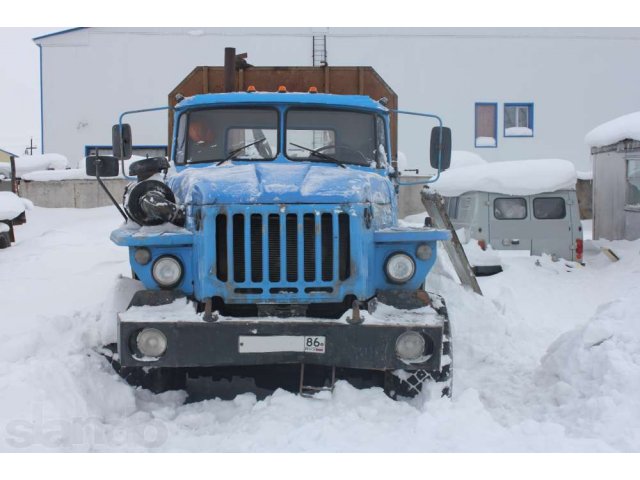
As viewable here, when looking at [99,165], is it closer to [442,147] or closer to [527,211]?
[442,147]

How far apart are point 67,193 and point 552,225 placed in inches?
509

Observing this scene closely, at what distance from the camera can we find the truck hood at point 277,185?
4574 millimetres

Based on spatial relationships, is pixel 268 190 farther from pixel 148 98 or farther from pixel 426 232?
pixel 148 98

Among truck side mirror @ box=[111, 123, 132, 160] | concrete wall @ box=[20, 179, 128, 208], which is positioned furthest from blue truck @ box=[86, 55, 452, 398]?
concrete wall @ box=[20, 179, 128, 208]

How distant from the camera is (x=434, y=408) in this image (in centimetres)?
439

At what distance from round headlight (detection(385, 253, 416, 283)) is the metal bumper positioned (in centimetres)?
48

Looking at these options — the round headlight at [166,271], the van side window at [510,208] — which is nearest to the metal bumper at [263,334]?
the round headlight at [166,271]

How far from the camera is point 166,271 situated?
475 cm

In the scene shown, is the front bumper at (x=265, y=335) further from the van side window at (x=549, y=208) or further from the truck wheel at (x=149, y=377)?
the van side window at (x=549, y=208)

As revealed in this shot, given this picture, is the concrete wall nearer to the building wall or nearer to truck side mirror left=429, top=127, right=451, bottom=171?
the building wall

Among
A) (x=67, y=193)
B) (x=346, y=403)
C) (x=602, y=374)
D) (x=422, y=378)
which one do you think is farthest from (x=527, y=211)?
(x=67, y=193)

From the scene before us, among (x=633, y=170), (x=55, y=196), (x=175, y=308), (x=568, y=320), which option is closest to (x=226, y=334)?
(x=175, y=308)

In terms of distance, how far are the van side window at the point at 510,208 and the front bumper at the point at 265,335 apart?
320 inches

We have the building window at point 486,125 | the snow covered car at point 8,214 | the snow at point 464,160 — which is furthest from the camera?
the building window at point 486,125
